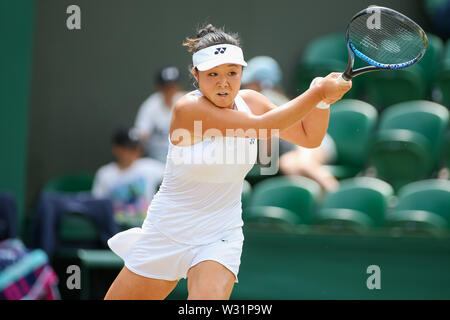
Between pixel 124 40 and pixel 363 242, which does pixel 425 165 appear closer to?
pixel 363 242

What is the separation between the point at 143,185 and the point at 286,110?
10.4 feet

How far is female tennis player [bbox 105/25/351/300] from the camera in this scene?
2.98 metres

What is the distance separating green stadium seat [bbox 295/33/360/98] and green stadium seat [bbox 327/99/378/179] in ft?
2.10

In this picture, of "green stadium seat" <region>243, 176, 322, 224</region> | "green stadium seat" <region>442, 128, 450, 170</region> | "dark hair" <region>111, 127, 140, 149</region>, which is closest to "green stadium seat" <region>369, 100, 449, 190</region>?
"green stadium seat" <region>442, 128, 450, 170</region>

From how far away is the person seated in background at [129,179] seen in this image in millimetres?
5887

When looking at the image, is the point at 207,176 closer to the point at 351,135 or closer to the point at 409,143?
the point at 409,143

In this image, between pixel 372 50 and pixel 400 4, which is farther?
pixel 400 4

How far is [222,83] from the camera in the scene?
118 inches

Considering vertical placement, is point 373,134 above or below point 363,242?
above

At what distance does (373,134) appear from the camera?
6285 mm

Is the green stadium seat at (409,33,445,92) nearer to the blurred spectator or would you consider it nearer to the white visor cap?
the blurred spectator

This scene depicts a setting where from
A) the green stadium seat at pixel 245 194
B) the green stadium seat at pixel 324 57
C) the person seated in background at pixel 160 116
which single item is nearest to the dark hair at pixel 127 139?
the person seated in background at pixel 160 116
